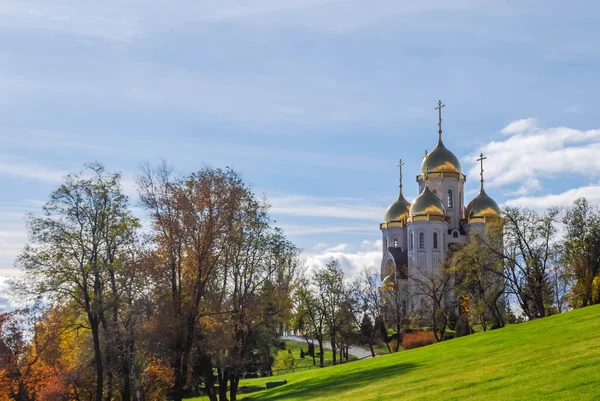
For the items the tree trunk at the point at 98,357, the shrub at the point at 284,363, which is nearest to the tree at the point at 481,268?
the shrub at the point at 284,363

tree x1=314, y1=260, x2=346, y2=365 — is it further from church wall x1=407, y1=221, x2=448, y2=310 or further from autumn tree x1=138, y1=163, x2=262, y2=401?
autumn tree x1=138, y1=163, x2=262, y2=401

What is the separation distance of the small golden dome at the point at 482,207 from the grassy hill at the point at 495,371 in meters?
53.6

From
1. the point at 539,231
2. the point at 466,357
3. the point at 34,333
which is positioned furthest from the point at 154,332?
the point at 539,231

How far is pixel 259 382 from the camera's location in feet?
175

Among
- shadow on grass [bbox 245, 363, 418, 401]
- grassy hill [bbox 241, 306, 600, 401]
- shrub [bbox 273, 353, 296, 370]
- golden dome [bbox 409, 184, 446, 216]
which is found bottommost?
shrub [bbox 273, 353, 296, 370]

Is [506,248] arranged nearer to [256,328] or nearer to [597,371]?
[256,328]

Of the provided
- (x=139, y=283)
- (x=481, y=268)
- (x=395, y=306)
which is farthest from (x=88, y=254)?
(x=395, y=306)

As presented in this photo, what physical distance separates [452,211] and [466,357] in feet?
204

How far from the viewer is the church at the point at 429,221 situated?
267 feet

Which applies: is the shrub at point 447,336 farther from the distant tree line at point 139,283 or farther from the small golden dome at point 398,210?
the distant tree line at point 139,283

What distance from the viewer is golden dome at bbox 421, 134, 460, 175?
8800 centimetres

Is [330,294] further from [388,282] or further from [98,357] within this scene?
[98,357]

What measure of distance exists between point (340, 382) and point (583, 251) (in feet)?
82.2

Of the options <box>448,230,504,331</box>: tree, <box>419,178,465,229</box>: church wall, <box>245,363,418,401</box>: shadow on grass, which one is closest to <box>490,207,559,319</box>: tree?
<box>448,230,504,331</box>: tree
